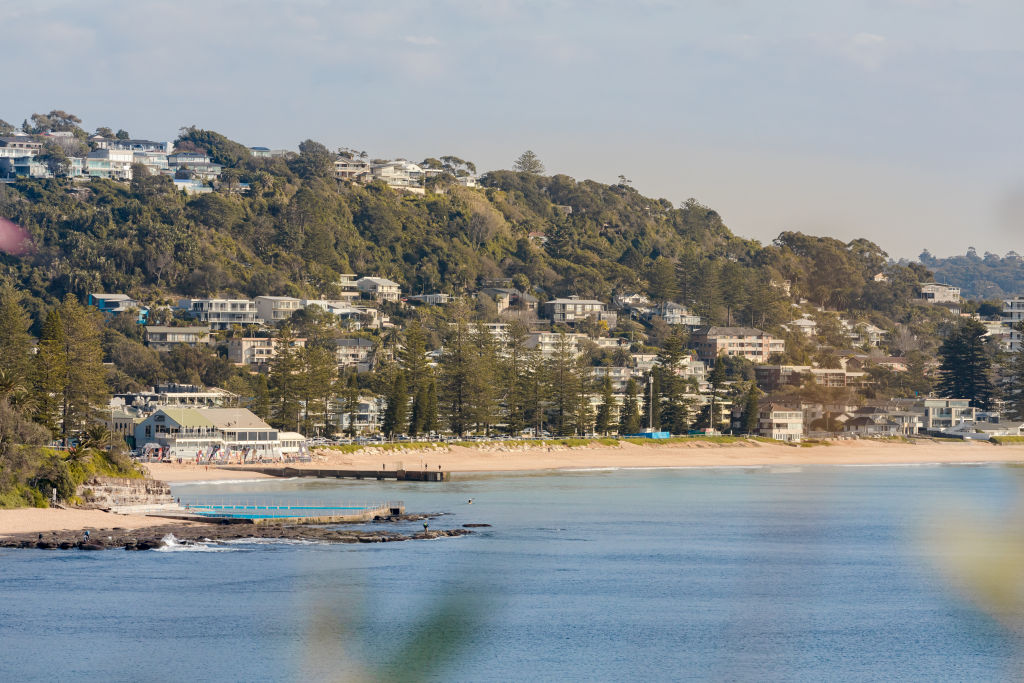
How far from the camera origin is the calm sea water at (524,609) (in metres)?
33.7

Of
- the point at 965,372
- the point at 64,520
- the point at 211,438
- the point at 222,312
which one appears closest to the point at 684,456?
the point at 211,438

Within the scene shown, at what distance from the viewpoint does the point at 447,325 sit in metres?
158

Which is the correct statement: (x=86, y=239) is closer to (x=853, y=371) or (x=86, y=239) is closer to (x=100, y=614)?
(x=100, y=614)

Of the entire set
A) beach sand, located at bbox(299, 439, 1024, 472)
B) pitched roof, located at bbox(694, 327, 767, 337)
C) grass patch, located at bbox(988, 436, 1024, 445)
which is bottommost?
beach sand, located at bbox(299, 439, 1024, 472)

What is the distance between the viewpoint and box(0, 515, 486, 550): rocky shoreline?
48.9m

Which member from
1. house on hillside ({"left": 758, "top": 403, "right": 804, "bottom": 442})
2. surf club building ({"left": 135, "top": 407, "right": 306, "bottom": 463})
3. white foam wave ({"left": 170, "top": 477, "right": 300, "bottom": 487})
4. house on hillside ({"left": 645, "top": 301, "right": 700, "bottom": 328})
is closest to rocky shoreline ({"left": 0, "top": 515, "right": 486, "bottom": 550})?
white foam wave ({"left": 170, "top": 477, "right": 300, "bottom": 487})

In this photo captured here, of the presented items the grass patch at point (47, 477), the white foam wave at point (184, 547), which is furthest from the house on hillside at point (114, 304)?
the white foam wave at point (184, 547)

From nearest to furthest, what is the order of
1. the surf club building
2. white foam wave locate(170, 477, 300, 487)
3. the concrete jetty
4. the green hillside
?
white foam wave locate(170, 477, 300, 487) → the concrete jetty → the surf club building → the green hillside

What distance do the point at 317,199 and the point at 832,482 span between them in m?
110

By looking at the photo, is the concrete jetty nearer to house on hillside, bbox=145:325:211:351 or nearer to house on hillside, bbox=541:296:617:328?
house on hillside, bbox=145:325:211:351

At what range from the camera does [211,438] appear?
92.3m

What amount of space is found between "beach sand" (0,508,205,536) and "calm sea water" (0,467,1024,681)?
15.9ft

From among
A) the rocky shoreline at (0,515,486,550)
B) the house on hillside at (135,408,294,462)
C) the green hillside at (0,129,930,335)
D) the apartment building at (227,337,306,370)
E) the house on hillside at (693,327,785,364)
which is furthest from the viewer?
the green hillside at (0,129,930,335)

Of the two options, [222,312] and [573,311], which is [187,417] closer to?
[222,312]
